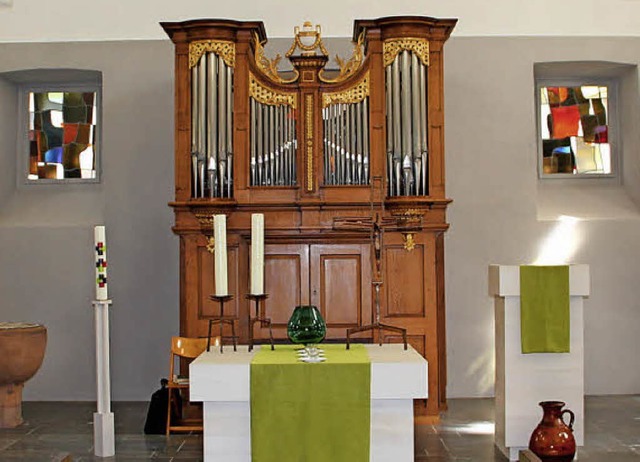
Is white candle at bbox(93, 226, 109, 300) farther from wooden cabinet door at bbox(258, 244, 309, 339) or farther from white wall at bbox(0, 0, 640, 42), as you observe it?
white wall at bbox(0, 0, 640, 42)

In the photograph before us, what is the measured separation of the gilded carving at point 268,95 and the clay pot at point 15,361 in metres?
2.65

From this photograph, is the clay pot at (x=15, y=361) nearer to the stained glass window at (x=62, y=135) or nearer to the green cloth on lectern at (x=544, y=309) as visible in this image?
the stained glass window at (x=62, y=135)

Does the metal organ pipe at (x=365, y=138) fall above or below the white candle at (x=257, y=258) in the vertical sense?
above

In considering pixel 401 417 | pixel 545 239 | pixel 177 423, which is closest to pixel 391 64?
pixel 545 239

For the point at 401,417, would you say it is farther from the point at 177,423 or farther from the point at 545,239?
the point at 545,239

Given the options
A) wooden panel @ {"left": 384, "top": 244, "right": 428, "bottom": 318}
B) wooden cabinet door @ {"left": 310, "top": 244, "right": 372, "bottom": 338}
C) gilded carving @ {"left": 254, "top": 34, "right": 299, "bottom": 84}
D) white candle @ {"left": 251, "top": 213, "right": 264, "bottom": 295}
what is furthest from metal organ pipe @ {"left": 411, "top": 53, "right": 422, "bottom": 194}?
white candle @ {"left": 251, "top": 213, "right": 264, "bottom": 295}

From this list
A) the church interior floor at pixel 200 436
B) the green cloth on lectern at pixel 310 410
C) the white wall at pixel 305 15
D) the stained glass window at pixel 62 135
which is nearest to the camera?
the green cloth on lectern at pixel 310 410

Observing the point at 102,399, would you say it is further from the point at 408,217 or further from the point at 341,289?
the point at 408,217

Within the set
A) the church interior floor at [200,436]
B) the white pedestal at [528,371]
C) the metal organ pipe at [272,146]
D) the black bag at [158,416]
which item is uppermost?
the metal organ pipe at [272,146]

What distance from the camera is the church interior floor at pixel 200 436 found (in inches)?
257

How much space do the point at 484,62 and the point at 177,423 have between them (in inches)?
176

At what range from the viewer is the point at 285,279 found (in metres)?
7.90

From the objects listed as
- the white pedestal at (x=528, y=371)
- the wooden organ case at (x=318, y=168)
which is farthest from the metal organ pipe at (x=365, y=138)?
the white pedestal at (x=528, y=371)

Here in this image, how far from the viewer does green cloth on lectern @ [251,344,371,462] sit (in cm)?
449
